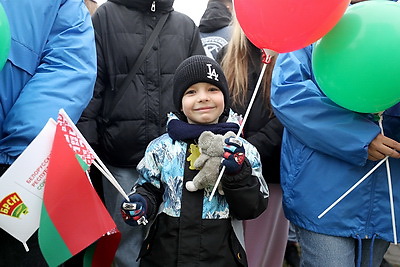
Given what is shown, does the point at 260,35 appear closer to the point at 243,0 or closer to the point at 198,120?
the point at 243,0

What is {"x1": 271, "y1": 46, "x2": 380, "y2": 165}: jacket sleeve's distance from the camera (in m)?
1.71

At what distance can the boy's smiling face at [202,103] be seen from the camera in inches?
75.4

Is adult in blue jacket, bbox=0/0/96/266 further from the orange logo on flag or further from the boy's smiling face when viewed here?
the boy's smiling face

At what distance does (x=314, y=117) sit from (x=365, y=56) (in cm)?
35

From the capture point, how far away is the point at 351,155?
5.64ft

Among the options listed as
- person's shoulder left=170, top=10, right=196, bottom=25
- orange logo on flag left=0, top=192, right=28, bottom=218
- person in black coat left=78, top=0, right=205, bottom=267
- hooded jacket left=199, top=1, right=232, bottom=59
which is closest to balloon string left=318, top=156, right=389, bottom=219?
person in black coat left=78, top=0, right=205, bottom=267

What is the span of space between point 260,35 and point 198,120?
50cm

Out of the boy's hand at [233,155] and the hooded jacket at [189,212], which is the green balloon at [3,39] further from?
the boy's hand at [233,155]

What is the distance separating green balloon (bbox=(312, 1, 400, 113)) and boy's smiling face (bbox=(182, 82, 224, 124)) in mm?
511

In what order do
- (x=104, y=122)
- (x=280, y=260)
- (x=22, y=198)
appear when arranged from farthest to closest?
1. (x=280, y=260)
2. (x=104, y=122)
3. (x=22, y=198)

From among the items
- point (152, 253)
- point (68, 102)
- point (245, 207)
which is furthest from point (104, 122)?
point (245, 207)

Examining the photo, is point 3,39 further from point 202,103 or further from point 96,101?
point 96,101

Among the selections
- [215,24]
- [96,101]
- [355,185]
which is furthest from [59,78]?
[215,24]

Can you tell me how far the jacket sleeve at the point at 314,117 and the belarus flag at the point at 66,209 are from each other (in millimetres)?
881
